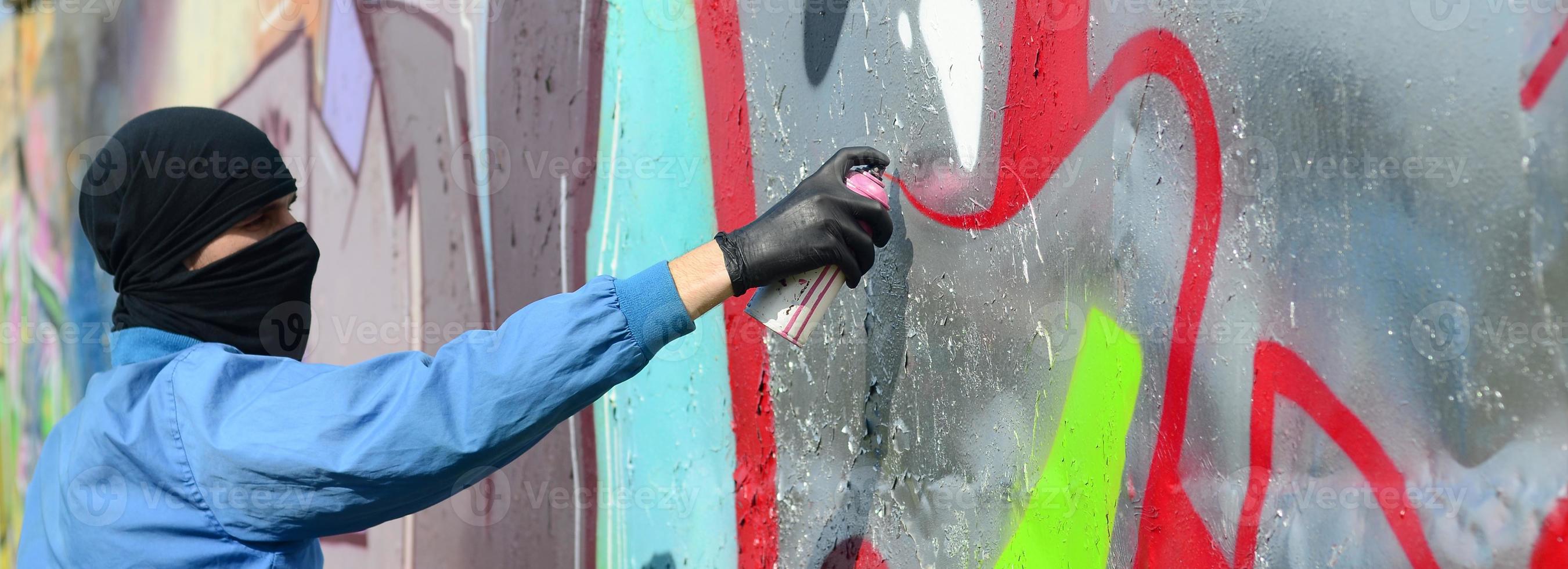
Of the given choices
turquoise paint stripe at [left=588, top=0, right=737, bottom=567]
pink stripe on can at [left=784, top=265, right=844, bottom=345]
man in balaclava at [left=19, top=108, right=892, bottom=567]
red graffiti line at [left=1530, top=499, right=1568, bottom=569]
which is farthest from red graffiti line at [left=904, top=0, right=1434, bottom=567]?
turquoise paint stripe at [left=588, top=0, right=737, bottom=567]

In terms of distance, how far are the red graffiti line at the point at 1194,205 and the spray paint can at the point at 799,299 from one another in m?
0.31

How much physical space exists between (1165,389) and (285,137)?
10.9ft

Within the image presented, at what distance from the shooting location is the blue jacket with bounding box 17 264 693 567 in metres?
1.49

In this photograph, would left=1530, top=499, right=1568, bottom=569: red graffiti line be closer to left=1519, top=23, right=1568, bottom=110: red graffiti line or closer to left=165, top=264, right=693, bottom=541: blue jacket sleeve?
left=1519, top=23, right=1568, bottom=110: red graffiti line

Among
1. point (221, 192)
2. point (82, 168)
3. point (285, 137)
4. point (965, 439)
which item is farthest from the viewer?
point (82, 168)

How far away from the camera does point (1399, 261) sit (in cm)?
128

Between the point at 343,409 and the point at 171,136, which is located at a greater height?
the point at 171,136

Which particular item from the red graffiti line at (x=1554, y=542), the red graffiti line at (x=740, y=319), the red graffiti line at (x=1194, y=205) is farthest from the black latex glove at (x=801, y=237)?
the red graffiti line at (x=1554, y=542)

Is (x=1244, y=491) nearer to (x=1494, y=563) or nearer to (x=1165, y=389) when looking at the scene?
(x=1165, y=389)

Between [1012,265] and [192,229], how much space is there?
1332mm

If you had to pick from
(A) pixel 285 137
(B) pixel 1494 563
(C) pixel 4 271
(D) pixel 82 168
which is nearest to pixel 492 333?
(B) pixel 1494 563

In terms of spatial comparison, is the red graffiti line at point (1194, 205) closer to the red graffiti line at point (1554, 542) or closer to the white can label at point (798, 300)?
the red graffiti line at point (1554, 542)

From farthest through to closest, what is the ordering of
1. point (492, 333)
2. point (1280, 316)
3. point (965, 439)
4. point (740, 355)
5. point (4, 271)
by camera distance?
1. point (4, 271)
2. point (740, 355)
3. point (965, 439)
4. point (492, 333)
5. point (1280, 316)

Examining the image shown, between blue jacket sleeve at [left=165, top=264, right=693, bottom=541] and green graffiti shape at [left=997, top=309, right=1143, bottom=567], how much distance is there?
0.62m
